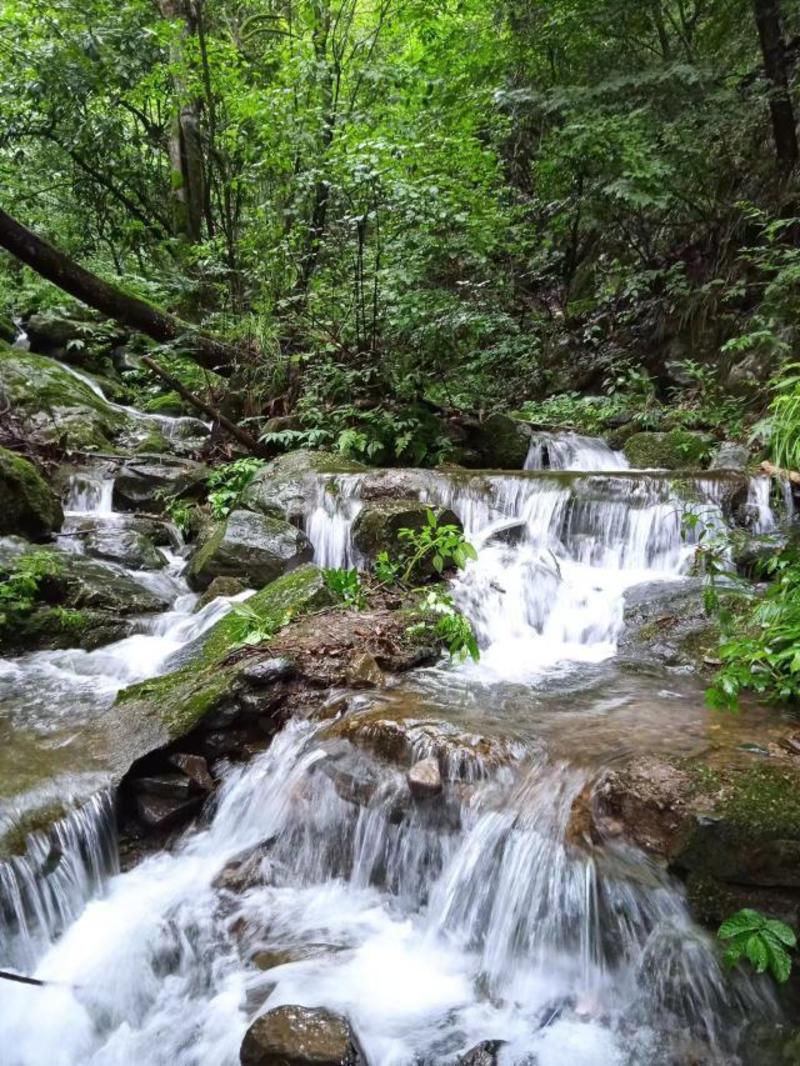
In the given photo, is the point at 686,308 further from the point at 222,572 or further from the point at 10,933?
the point at 10,933

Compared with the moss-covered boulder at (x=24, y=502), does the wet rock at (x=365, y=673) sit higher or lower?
lower

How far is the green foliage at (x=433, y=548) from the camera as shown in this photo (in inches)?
223

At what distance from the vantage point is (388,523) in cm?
676

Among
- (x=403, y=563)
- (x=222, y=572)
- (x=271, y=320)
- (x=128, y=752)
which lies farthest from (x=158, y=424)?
(x=128, y=752)

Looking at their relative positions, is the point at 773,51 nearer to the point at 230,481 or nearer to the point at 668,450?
the point at 668,450

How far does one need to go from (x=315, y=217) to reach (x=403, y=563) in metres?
6.51

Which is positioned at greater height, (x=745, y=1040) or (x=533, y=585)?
(x=533, y=585)

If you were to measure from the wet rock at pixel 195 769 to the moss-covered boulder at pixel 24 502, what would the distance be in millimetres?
4379

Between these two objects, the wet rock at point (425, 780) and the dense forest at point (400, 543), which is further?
the wet rock at point (425, 780)

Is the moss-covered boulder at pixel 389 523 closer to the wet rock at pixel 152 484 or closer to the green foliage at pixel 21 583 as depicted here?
the green foliage at pixel 21 583

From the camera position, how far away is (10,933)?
3.25 m

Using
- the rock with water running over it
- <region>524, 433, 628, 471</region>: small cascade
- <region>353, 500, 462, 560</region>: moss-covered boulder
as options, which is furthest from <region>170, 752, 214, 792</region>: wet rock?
<region>524, 433, 628, 471</region>: small cascade

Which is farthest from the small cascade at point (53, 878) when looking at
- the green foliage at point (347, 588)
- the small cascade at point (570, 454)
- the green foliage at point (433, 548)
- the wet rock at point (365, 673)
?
the small cascade at point (570, 454)

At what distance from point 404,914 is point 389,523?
3.91 meters
